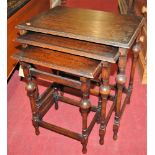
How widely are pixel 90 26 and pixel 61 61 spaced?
32cm

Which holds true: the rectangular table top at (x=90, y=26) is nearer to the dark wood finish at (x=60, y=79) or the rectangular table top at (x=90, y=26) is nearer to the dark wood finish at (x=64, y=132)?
the dark wood finish at (x=60, y=79)

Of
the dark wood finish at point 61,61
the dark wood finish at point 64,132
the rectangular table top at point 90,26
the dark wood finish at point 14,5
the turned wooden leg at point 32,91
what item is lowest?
the dark wood finish at point 64,132

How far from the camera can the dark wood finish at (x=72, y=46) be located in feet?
4.14

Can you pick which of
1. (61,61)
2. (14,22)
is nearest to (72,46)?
(61,61)

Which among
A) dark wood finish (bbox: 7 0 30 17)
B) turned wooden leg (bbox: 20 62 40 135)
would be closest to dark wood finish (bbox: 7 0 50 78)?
dark wood finish (bbox: 7 0 30 17)

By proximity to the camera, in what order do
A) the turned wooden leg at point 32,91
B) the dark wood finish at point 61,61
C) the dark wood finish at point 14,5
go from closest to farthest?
the dark wood finish at point 61,61
the turned wooden leg at point 32,91
the dark wood finish at point 14,5

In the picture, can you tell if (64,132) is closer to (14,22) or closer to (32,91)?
(32,91)

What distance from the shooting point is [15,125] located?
1.86m

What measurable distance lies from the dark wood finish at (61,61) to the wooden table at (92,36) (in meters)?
0.05

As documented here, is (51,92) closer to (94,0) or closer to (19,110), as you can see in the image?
(19,110)

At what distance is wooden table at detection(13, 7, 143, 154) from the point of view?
4.21 ft

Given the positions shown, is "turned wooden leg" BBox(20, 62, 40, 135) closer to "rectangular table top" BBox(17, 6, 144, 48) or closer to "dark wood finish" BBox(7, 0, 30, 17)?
"rectangular table top" BBox(17, 6, 144, 48)

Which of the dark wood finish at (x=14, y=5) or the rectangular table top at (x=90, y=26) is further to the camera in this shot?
the dark wood finish at (x=14, y=5)

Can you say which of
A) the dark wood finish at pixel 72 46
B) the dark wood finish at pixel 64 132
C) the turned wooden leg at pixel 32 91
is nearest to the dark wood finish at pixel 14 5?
the dark wood finish at pixel 72 46
